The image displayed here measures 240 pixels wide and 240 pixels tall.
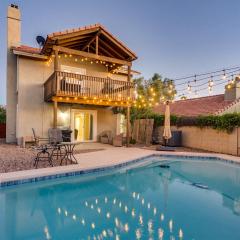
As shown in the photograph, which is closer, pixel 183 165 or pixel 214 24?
pixel 183 165

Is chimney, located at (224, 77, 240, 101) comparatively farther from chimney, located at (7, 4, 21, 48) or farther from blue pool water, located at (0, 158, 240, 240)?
chimney, located at (7, 4, 21, 48)

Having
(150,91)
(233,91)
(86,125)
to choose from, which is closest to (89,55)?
(86,125)

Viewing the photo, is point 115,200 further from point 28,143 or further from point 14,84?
point 14,84

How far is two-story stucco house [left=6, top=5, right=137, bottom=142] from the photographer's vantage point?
38.7 feet

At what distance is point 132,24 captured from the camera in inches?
806

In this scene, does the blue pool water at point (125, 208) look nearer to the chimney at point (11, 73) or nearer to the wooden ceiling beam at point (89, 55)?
the wooden ceiling beam at point (89, 55)

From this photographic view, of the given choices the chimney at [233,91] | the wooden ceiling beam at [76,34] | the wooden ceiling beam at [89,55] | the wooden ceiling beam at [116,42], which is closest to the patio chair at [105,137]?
the wooden ceiling beam at [89,55]

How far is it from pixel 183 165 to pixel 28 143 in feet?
27.5

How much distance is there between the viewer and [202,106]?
17.7 meters

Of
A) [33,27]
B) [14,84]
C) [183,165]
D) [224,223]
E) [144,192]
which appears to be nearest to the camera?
[224,223]

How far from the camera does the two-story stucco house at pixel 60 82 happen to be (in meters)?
11.8

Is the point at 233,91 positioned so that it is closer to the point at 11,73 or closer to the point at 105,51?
the point at 105,51

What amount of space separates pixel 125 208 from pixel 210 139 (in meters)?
9.32

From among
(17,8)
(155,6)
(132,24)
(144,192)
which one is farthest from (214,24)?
(144,192)
